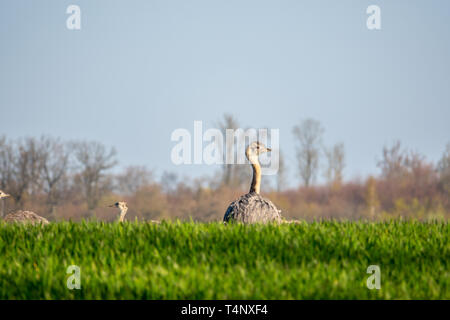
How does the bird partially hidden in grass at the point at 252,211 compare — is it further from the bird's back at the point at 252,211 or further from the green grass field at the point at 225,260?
the green grass field at the point at 225,260

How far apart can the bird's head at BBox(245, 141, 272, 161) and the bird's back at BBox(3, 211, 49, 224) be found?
191 inches

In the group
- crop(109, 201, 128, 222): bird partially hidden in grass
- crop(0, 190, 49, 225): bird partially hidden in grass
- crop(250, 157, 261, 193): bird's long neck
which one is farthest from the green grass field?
crop(109, 201, 128, 222): bird partially hidden in grass

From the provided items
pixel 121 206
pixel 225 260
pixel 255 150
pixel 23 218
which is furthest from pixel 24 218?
pixel 225 260

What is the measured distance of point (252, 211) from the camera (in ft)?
34.1

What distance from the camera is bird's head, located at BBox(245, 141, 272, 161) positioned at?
11.2 meters

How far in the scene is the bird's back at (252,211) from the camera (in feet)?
34.0

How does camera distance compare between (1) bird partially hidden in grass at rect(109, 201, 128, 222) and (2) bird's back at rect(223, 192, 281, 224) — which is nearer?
(2) bird's back at rect(223, 192, 281, 224)

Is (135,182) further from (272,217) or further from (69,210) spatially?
(272,217)

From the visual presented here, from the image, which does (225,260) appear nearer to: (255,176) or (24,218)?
(255,176)

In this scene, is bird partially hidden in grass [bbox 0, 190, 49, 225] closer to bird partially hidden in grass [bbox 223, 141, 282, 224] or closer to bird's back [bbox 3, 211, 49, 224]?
bird's back [bbox 3, 211, 49, 224]
